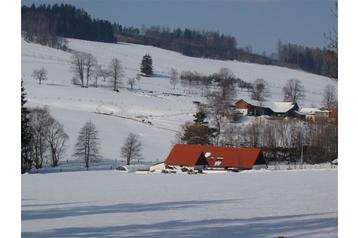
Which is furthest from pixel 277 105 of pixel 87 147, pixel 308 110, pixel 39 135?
pixel 39 135

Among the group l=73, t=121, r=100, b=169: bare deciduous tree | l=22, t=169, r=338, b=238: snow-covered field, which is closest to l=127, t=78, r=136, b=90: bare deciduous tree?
l=73, t=121, r=100, b=169: bare deciduous tree

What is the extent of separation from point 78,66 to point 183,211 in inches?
1640

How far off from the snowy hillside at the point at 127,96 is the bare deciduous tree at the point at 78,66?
1.99 feet

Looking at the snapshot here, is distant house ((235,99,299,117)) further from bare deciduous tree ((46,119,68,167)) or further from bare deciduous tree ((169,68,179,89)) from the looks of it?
bare deciduous tree ((169,68,179,89))

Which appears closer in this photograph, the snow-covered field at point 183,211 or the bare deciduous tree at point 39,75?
the snow-covered field at point 183,211

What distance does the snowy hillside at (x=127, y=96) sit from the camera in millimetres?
26783

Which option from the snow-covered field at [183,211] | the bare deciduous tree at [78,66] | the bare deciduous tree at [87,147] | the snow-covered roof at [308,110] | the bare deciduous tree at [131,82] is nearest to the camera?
the snow-covered field at [183,211]

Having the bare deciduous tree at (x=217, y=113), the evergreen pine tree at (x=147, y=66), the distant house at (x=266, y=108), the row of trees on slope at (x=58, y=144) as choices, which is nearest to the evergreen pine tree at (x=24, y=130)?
the row of trees on slope at (x=58, y=144)

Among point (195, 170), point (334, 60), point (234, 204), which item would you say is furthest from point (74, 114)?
point (334, 60)

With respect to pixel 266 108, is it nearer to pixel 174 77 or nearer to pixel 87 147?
pixel 87 147

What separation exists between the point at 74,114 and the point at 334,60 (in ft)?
87.0

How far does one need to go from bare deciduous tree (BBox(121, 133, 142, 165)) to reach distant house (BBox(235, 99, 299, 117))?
7.78 meters

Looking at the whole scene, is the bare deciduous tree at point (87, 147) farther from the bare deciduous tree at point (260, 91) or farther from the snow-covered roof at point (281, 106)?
the bare deciduous tree at point (260, 91)

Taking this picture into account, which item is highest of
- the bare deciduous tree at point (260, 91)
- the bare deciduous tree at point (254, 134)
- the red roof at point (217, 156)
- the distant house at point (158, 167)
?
the bare deciduous tree at point (260, 91)
